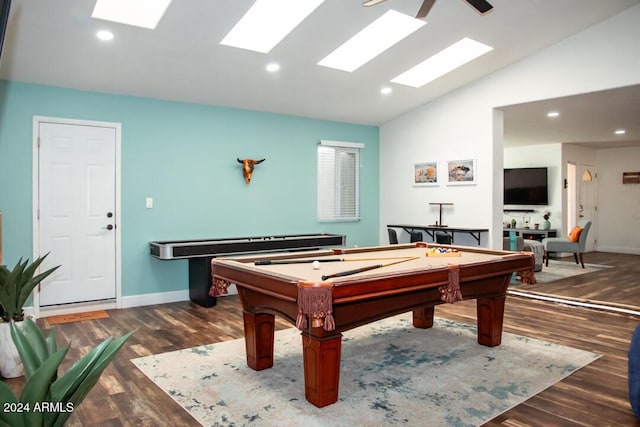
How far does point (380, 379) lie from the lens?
3125 millimetres

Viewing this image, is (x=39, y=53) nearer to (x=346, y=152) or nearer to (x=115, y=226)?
(x=115, y=226)

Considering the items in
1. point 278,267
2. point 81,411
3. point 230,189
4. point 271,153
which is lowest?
point 81,411

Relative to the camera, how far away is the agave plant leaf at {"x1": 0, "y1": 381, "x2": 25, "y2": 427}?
1.05m

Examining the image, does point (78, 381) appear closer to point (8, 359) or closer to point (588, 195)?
point (8, 359)

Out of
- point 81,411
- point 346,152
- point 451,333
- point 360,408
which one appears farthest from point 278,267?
point 346,152

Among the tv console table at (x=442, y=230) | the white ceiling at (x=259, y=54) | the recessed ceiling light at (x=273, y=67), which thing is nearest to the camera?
the white ceiling at (x=259, y=54)

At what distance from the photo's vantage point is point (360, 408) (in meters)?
2.68

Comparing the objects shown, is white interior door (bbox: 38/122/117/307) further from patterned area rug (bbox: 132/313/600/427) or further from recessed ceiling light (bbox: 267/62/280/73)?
patterned area rug (bbox: 132/313/600/427)

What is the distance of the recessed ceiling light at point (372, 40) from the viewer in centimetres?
470

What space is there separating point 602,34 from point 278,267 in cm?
461

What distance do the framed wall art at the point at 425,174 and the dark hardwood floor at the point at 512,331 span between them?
6.81 feet

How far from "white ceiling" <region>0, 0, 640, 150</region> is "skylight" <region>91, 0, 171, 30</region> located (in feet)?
0.20

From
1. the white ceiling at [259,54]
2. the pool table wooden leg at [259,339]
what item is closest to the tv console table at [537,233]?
the white ceiling at [259,54]

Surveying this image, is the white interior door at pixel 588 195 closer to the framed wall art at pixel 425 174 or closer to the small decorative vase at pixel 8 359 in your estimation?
the framed wall art at pixel 425 174
